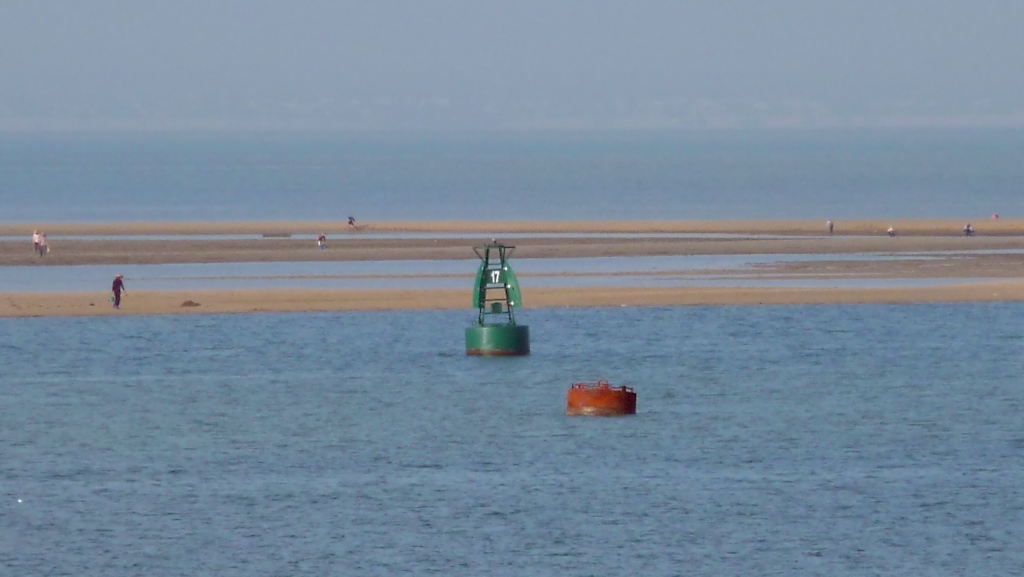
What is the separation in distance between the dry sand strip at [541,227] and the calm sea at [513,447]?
35275 mm

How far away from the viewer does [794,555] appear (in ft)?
104

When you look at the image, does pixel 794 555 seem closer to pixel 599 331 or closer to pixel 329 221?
pixel 599 331

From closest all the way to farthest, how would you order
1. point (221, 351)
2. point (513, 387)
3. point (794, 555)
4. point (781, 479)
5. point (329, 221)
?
1. point (794, 555)
2. point (781, 479)
3. point (513, 387)
4. point (221, 351)
5. point (329, 221)

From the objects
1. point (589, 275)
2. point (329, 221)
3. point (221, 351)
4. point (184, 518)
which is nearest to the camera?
point (184, 518)

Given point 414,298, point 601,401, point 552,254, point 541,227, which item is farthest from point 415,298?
point 541,227

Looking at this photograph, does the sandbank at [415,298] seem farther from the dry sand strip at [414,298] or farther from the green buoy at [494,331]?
the green buoy at [494,331]

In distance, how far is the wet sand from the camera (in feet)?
217

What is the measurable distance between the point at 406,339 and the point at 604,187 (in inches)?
4980

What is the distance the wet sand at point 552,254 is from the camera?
2598 inches

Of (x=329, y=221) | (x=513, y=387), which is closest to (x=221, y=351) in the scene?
(x=513, y=387)

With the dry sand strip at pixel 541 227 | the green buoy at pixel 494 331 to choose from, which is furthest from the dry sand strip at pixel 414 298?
the dry sand strip at pixel 541 227

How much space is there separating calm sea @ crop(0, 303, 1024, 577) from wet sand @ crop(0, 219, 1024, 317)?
2.75 m

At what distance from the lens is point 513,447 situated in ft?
135

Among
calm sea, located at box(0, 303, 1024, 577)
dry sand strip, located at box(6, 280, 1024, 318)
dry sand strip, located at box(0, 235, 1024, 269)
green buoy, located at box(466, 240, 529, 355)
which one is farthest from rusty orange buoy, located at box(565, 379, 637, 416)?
dry sand strip, located at box(0, 235, 1024, 269)
